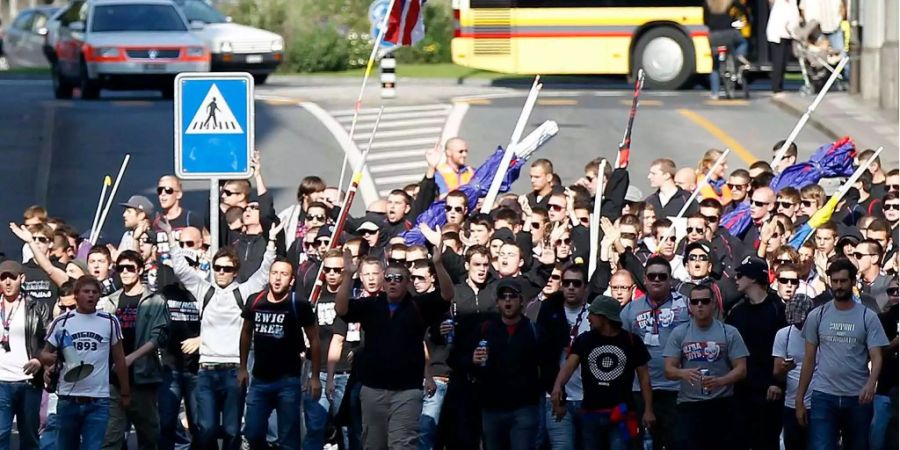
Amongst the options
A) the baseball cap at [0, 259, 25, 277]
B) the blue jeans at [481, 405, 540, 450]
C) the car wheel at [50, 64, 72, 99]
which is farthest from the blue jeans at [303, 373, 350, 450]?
the car wheel at [50, 64, 72, 99]

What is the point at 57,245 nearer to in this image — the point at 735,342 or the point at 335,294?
the point at 335,294

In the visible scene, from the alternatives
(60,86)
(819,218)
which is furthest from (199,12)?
(819,218)

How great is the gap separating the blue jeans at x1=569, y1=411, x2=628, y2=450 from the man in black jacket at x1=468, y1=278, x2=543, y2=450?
0.46 m

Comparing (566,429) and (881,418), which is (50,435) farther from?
(881,418)

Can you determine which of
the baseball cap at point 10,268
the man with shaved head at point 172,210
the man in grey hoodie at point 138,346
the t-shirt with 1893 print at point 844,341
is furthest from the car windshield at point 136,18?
the t-shirt with 1893 print at point 844,341

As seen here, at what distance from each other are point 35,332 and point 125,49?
16868 millimetres

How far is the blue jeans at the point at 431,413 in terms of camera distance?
13898mm

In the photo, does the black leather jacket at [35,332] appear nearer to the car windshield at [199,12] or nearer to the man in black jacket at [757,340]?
the man in black jacket at [757,340]

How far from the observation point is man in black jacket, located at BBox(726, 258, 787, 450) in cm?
1332

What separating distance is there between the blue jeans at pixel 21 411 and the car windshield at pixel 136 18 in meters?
17.6

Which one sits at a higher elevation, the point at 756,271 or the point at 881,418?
the point at 756,271

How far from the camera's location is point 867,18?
1166 inches

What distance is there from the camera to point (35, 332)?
46.5 ft

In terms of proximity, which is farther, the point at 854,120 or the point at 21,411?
the point at 854,120
